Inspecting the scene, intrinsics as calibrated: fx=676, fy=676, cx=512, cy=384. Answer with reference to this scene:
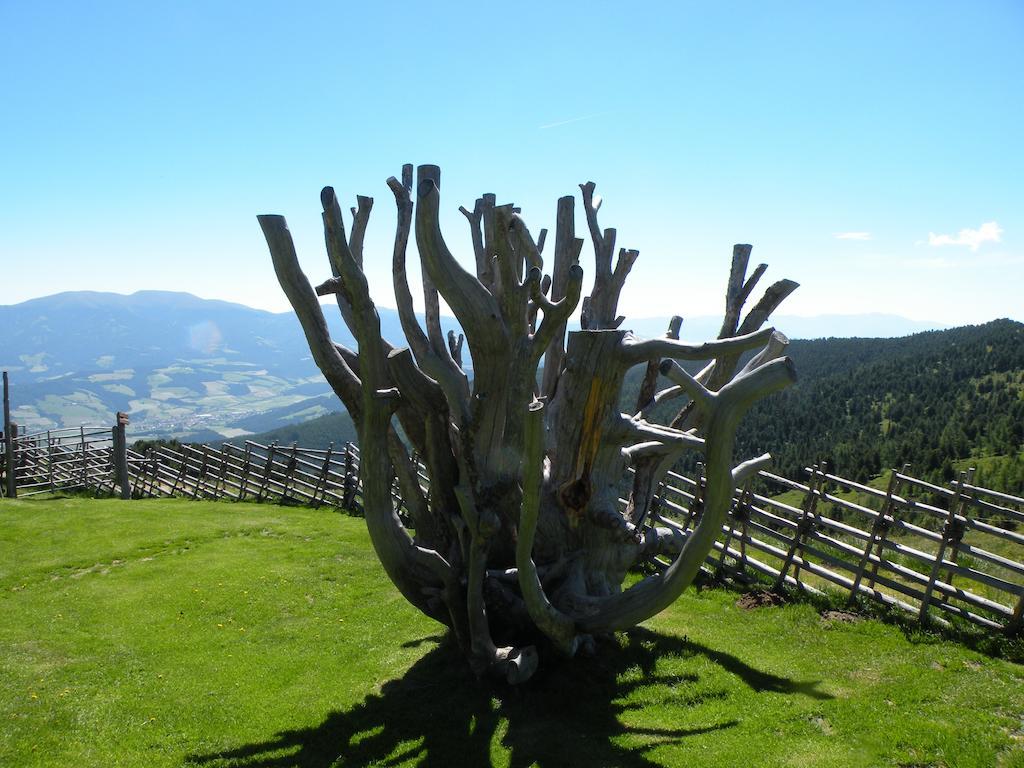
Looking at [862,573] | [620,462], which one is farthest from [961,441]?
[620,462]

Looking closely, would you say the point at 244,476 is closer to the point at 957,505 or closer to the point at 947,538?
the point at 947,538

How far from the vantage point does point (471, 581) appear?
5.63m

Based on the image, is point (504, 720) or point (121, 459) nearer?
point (504, 720)

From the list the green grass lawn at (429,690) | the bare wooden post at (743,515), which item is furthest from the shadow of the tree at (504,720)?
the bare wooden post at (743,515)

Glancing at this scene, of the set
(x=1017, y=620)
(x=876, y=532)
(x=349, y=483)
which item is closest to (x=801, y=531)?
(x=876, y=532)

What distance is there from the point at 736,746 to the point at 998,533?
3.88 meters

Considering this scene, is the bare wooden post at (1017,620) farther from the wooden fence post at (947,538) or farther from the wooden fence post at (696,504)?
the wooden fence post at (696,504)

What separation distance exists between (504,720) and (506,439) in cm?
222

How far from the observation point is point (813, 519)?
8.62 metres

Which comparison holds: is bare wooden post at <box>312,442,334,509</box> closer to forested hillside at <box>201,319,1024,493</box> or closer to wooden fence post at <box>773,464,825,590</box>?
wooden fence post at <box>773,464,825,590</box>

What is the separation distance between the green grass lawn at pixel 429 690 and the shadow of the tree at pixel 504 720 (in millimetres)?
17

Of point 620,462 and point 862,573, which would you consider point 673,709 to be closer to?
point 620,462

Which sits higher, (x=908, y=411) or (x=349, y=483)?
(x=349, y=483)

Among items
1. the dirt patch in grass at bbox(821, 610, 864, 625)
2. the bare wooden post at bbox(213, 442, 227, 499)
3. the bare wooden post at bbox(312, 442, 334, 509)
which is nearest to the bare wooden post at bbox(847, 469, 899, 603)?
the dirt patch in grass at bbox(821, 610, 864, 625)
